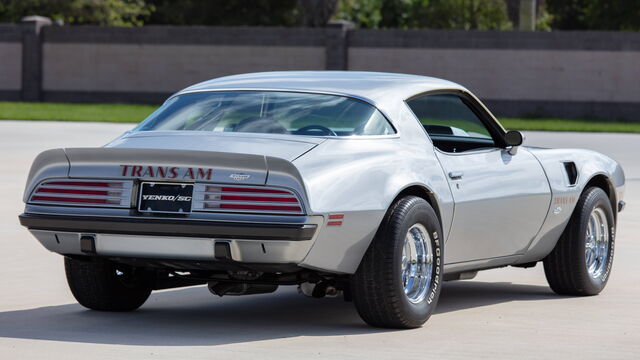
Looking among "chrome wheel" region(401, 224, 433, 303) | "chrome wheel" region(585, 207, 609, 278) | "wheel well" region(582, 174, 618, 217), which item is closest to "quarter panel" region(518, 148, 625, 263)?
"wheel well" region(582, 174, 618, 217)

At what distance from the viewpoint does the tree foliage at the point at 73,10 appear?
2105 inches

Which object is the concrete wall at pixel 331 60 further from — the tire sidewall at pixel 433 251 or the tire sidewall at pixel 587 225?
the tire sidewall at pixel 433 251

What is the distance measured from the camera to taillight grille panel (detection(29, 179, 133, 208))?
22.2 ft

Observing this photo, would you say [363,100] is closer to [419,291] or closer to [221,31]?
[419,291]

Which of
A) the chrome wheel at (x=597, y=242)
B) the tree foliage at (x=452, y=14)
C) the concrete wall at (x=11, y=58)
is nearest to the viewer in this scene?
the chrome wheel at (x=597, y=242)

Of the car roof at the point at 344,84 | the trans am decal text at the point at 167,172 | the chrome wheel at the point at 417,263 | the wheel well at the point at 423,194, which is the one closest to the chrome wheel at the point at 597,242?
the car roof at the point at 344,84

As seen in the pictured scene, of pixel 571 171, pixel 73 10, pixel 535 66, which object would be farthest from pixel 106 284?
pixel 73 10

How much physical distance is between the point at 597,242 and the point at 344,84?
227cm

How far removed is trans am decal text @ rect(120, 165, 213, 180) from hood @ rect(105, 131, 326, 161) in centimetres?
23

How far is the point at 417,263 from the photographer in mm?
7270

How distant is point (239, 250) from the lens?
257 inches

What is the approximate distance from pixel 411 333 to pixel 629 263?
3889mm

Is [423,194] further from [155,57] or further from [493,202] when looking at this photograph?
[155,57]

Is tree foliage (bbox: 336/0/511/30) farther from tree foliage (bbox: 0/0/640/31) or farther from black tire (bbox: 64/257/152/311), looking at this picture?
black tire (bbox: 64/257/152/311)
